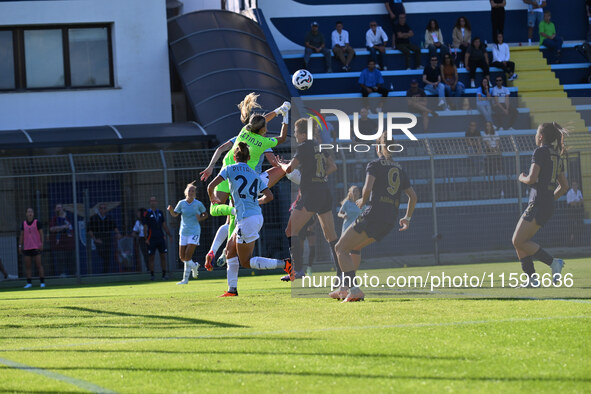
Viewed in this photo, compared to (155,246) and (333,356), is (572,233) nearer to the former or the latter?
(155,246)

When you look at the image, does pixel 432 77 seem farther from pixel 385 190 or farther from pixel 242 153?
pixel 385 190

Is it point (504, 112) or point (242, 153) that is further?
point (504, 112)

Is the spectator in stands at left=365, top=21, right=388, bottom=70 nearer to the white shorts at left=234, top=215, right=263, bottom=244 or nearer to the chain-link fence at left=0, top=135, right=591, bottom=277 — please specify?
the chain-link fence at left=0, top=135, right=591, bottom=277

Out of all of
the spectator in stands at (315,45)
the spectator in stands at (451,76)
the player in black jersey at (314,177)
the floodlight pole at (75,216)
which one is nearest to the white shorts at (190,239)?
the floodlight pole at (75,216)

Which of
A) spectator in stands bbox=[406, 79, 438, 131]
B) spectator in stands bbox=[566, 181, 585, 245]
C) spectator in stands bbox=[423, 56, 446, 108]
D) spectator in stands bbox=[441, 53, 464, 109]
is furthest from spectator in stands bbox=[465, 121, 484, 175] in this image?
spectator in stands bbox=[441, 53, 464, 109]

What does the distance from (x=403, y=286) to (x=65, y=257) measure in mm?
11318

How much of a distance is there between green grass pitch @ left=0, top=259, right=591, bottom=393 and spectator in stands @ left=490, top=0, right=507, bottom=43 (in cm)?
2014

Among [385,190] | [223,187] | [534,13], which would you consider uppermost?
[534,13]

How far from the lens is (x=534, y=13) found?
3130cm

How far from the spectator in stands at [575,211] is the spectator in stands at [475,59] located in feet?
26.4

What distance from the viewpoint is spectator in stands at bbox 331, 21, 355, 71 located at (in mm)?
28375

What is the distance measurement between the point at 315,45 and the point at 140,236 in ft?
31.4

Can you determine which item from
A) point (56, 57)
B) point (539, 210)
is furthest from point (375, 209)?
point (56, 57)

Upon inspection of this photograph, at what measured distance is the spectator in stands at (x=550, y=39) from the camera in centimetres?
3042
